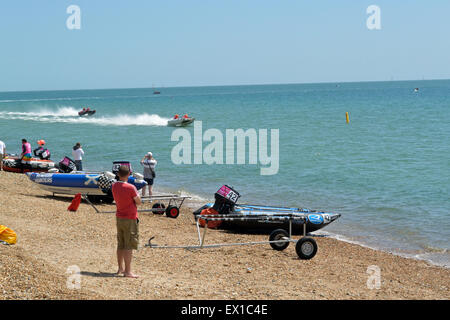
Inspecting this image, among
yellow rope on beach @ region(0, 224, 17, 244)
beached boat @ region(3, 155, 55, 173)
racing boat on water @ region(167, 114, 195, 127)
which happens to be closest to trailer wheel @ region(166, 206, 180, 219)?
yellow rope on beach @ region(0, 224, 17, 244)

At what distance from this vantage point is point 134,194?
784cm

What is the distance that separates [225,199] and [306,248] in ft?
11.0

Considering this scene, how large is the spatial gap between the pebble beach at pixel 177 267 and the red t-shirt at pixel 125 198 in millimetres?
1082

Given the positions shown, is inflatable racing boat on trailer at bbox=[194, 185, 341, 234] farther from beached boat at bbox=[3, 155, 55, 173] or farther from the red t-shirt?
beached boat at bbox=[3, 155, 55, 173]

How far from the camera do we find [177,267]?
9.54 metres

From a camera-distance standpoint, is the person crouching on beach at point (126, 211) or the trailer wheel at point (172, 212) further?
the trailer wheel at point (172, 212)

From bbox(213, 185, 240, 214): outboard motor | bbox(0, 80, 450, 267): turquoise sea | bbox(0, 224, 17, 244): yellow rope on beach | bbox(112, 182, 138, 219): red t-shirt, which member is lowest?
bbox(0, 80, 450, 267): turquoise sea

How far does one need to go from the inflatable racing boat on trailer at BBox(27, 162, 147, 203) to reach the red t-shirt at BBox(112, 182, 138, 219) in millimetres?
7773

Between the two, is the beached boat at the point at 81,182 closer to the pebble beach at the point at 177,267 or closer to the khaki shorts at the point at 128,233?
the pebble beach at the point at 177,267

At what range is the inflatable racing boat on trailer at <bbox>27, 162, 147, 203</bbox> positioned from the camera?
15.6 m

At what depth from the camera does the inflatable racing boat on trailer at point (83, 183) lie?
1561cm

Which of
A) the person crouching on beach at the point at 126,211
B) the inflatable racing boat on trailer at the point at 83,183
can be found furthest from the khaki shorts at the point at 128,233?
the inflatable racing boat on trailer at the point at 83,183

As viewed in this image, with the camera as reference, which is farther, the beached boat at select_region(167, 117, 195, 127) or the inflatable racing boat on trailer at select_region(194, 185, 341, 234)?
the beached boat at select_region(167, 117, 195, 127)


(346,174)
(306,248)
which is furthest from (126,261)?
(346,174)
